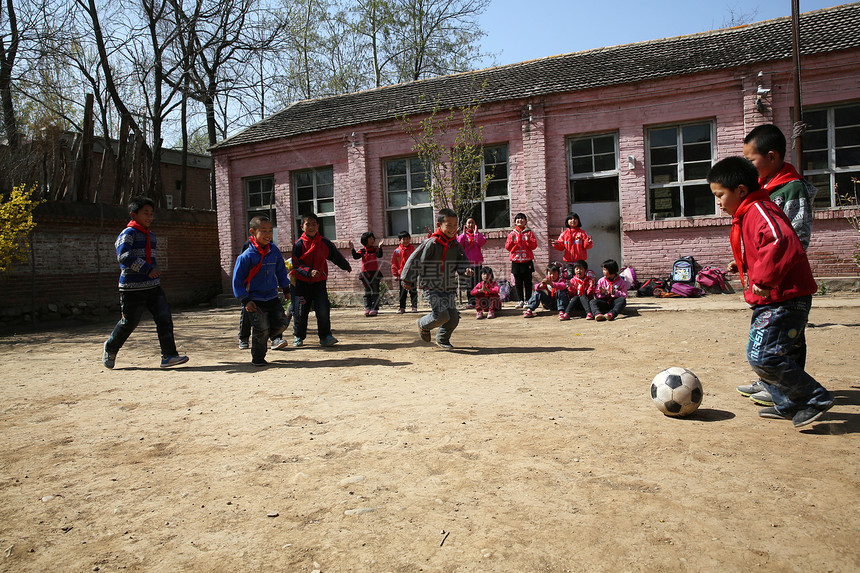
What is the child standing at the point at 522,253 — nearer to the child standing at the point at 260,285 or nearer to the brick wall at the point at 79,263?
→ the child standing at the point at 260,285

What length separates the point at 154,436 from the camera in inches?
167

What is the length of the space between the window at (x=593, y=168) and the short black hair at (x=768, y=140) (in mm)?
9206

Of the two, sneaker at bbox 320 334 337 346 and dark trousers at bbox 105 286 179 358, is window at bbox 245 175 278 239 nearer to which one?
sneaker at bbox 320 334 337 346

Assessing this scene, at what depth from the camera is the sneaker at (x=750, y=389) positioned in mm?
4532

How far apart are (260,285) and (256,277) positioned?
0.11m

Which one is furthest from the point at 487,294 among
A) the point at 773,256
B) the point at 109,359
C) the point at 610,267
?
the point at 773,256

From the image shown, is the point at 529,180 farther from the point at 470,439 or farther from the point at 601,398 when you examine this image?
the point at 470,439

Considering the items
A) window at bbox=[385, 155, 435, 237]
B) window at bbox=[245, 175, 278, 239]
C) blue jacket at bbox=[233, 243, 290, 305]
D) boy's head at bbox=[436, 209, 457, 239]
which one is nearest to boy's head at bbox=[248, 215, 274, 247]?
blue jacket at bbox=[233, 243, 290, 305]

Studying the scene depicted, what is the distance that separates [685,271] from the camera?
40.5 ft

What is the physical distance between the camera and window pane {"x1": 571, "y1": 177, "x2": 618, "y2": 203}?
44.0ft

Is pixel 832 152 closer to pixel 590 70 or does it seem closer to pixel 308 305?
pixel 590 70

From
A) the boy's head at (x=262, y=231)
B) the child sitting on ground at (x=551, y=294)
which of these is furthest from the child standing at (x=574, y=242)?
the boy's head at (x=262, y=231)

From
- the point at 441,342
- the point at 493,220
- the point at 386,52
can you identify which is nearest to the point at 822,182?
the point at 493,220

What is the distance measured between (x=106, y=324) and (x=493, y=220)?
9.34 m
